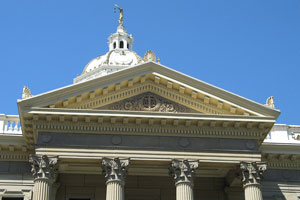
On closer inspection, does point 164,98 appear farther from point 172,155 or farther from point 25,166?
point 25,166

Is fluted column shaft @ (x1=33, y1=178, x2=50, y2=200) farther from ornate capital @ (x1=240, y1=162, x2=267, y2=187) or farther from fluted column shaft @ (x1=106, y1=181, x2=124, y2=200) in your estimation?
ornate capital @ (x1=240, y1=162, x2=267, y2=187)

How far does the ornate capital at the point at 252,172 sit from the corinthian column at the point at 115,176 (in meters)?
5.53

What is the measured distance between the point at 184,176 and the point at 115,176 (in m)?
3.18

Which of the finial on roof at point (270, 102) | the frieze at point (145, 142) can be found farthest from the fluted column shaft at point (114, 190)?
the finial on roof at point (270, 102)

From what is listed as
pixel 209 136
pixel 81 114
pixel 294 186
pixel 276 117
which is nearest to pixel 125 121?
pixel 81 114

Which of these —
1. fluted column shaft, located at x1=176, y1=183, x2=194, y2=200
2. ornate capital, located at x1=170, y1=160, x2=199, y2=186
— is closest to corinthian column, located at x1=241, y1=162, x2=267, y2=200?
→ ornate capital, located at x1=170, y1=160, x2=199, y2=186

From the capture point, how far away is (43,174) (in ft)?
90.0

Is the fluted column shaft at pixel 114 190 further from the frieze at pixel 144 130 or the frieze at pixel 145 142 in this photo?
the frieze at pixel 144 130

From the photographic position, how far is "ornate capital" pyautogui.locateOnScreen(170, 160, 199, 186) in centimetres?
2819

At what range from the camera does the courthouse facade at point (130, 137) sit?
92.3 ft

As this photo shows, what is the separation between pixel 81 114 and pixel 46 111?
1596 mm

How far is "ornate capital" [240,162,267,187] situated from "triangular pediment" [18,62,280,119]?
7.83 ft

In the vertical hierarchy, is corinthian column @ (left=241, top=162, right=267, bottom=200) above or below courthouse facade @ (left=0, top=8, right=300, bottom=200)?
below

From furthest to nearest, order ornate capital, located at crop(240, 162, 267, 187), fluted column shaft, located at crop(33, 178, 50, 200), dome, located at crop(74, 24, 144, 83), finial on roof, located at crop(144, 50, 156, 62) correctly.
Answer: dome, located at crop(74, 24, 144, 83) < finial on roof, located at crop(144, 50, 156, 62) < ornate capital, located at crop(240, 162, 267, 187) < fluted column shaft, located at crop(33, 178, 50, 200)
